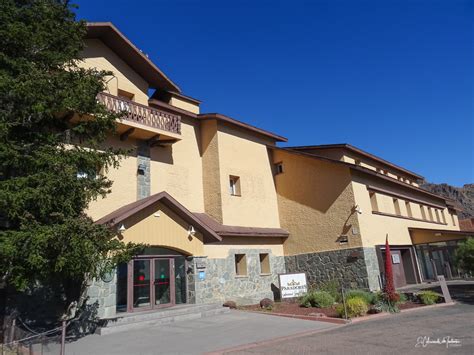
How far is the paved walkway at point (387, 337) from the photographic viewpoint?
316 inches

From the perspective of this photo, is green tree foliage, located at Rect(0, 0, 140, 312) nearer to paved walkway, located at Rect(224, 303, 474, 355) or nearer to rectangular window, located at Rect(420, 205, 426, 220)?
paved walkway, located at Rect(224, 303, 474, 355)

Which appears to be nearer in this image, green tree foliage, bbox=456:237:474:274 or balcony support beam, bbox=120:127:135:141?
balcony support beam, bbox=120:127:135:141

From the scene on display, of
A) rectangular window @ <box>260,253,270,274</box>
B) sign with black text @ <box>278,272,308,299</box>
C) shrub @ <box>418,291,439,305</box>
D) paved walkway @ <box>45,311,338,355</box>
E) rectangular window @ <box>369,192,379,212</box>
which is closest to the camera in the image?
paved walkway @ <box>45,311,338,355</box>

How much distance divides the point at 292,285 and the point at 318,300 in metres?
2.17

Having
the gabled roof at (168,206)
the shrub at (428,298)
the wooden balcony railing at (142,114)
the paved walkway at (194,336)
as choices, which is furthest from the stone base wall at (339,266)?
the wooden balcony railing at (142,114)

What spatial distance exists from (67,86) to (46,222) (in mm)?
3540

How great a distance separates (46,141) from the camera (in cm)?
986

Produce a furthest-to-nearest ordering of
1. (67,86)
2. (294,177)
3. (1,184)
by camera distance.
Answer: (294,177), (67,86), (1,184)

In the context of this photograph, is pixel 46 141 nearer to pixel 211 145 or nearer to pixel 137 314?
pixel 137 314

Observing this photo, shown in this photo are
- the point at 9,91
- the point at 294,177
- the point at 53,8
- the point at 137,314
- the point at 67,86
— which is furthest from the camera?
the point at 294,177

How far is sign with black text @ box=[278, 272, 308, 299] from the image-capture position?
17.2 m

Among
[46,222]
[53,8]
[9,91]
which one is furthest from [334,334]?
[53,8]

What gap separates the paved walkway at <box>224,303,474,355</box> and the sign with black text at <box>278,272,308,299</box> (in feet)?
17.8

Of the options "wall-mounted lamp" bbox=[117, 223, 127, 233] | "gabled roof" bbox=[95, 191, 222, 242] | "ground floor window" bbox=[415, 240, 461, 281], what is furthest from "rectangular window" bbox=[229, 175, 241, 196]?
"ground floor window" bbox=[415, 240, 461, 281]
